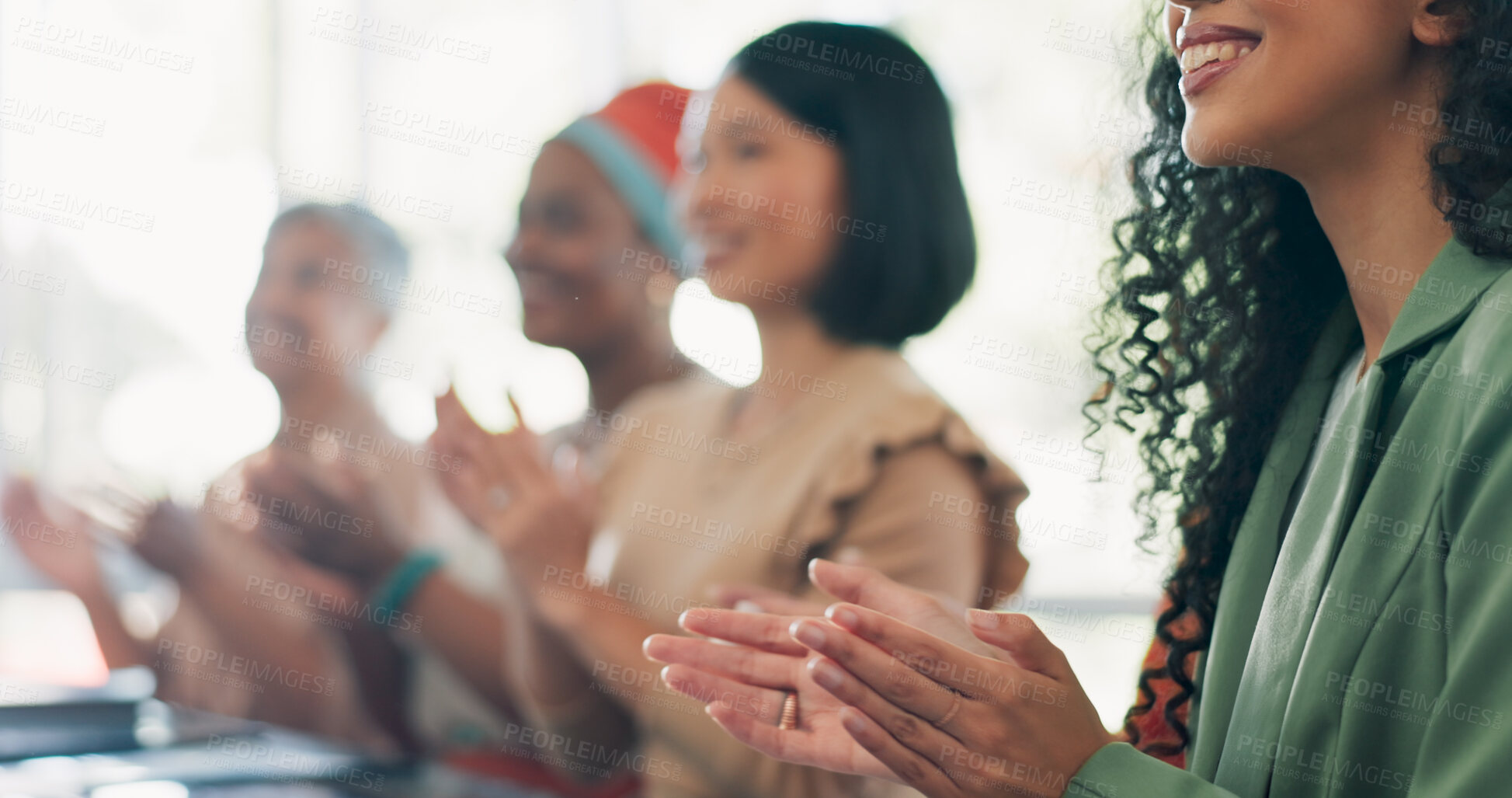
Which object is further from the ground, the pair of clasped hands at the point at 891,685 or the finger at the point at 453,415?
the finger at the point at 453,415

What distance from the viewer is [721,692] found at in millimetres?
779

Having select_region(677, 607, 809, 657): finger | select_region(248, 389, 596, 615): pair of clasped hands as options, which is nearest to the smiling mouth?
select_region(677, 607, 809, 657): finger

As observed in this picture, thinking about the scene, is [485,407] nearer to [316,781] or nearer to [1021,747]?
[316,781]

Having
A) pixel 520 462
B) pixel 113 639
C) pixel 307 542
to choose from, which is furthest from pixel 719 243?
pixel 113 639

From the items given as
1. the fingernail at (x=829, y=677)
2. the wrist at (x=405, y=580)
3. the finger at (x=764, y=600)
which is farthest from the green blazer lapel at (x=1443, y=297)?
the wrist at (x=405, y=580)

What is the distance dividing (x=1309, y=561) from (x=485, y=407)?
89.8 inches

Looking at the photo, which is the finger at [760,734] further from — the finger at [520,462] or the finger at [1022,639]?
the finger at [520,462]

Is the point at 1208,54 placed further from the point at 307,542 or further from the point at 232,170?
the point at 232,170

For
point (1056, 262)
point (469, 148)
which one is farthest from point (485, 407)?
point (1056, 262)

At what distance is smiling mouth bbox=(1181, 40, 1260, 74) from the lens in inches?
25.5

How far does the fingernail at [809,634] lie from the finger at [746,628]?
0.52ft

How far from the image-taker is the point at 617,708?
1.30 meters

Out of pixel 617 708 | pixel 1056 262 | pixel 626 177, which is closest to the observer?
pixel 617 708

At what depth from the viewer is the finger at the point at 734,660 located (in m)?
0.79
